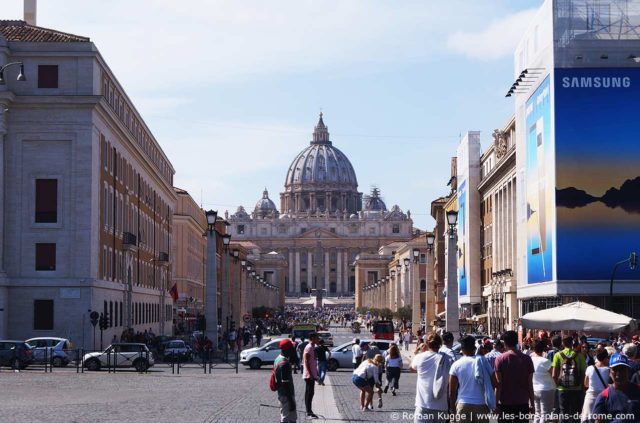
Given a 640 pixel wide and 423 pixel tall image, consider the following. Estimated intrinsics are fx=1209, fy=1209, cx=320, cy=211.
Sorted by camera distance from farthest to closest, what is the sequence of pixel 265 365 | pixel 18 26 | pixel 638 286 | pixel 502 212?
pixel 502 212 < pixel 18 26 < pixel 638 286 < pixel 265 365

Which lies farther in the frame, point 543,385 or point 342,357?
point 342,357

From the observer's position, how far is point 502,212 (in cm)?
7762

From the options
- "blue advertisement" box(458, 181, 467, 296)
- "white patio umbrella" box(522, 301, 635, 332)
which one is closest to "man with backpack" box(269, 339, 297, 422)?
"white patio umbrella" box(522, 301, 635, 332)

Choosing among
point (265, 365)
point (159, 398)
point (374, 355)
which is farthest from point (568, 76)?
point (159, 398)

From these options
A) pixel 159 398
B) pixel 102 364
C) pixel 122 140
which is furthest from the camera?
pixel 122 140

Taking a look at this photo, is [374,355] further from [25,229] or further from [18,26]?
[18,26]

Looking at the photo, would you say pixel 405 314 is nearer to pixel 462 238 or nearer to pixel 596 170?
pixel 462 238

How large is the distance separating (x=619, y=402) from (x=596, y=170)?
142 ft

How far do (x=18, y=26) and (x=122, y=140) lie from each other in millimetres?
8749

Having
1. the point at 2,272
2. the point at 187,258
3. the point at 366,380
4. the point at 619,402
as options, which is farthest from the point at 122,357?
the point at 187,258

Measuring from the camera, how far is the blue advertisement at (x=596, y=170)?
54281 millimetres

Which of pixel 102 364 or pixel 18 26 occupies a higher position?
pixel 18 26

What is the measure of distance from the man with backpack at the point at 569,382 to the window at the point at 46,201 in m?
38.2

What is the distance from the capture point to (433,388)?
1535cm
